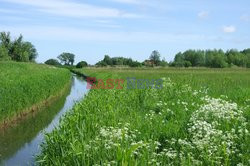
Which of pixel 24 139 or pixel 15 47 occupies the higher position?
pixel 15 47

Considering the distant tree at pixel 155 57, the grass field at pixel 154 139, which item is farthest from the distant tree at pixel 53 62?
the grass field at pixel 154 139

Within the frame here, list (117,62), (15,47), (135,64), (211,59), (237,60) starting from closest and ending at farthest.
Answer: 1. (15,47)
2. (237,60)
3. (135,64)
4. (211,59)
5. (117,62)

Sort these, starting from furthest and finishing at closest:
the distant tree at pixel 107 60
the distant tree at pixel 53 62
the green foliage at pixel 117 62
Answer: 1. the distant tree at pixel 53 62
2. the distant tree at pixel 107 60
3. the green foliage at pixel 117 62

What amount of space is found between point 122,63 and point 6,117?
9586 centimetres

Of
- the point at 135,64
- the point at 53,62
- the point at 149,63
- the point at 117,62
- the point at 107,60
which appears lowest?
the point at 135,64

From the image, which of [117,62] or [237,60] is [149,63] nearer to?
[117,62]

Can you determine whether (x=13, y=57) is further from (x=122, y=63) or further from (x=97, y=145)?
(x=97, y=145)

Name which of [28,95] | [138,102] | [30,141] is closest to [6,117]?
[30,141]

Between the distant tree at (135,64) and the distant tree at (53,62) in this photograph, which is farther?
the distant tree at (53,62)

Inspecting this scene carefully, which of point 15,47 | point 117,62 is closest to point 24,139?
point 15,47

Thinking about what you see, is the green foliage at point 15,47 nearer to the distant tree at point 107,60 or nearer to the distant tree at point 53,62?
the distant tree at point 107,60

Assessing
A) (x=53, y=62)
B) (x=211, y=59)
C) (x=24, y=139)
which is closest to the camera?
(x=24, y=139)

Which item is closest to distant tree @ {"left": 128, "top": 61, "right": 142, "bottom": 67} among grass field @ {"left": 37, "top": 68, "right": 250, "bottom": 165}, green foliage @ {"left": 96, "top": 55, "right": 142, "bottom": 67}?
green foliage @ {"left": 96, "top": 55, "right": 142, "bottom": 67}

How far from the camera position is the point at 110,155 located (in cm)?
593
